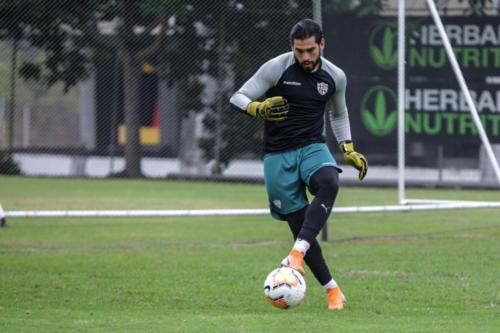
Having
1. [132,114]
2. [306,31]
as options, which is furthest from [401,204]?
[132,114]

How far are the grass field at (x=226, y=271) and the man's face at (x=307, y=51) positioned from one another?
67.2 inches

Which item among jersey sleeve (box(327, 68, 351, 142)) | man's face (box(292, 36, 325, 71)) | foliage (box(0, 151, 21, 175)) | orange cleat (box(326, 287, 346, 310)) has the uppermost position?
man's face (box(292, 36, 325, 71))

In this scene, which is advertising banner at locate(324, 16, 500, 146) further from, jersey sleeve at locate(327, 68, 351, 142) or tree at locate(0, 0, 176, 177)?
jersey sleeve at locate(327, 68, 351, 142)

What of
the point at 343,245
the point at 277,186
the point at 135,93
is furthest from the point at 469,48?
the point at 135,93

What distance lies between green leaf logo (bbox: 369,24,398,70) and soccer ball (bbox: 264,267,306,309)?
8.16 m

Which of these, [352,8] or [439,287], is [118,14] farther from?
[439,287]

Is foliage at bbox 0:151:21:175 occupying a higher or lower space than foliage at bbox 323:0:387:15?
lower

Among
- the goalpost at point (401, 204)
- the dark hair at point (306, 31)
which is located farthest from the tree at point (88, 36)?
the dark hair at point (306, 31)

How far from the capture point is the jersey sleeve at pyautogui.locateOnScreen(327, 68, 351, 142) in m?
8.29

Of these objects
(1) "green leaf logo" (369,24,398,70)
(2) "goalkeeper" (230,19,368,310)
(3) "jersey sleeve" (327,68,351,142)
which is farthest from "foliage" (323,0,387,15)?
(2) "goalkeeper" (230,19,368,310)

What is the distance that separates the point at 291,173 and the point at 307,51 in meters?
0.86

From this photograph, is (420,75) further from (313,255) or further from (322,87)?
(313,255)

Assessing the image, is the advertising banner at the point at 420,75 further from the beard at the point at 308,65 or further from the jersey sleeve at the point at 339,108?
the beard at the point at 308,65

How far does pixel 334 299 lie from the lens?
8.28 metres
